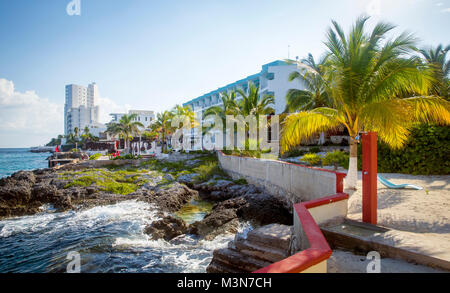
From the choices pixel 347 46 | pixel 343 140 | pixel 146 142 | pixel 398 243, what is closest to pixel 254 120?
pixel 343 140

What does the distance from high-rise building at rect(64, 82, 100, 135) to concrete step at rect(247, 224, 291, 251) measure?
436 feet

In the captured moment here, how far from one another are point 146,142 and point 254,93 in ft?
167

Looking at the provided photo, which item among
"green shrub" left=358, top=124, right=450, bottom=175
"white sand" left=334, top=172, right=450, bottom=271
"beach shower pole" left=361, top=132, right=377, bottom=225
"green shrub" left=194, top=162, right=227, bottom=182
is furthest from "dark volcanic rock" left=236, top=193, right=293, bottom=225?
"green shrub" left=194, top=162, right=227, bottom=182

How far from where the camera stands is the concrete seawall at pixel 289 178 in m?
8.54

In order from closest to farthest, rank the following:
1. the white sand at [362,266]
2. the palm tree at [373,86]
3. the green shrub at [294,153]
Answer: the white sand at [362,266] → the palm tree at [373,86] → the green shrub at [294,153]

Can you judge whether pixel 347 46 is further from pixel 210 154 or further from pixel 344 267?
pixel 210 154

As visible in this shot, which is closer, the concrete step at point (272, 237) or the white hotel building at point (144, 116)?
the concrete step at point (272, 237)

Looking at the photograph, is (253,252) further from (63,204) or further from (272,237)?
(63,204)

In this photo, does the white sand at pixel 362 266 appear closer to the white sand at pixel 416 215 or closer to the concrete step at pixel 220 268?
the white sand at pixel 416 215

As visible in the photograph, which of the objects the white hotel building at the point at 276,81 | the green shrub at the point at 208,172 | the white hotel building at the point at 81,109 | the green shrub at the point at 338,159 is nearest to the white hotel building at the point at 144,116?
the white hotel building at the point at 81,109

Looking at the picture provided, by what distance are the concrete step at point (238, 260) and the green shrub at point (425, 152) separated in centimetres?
1076

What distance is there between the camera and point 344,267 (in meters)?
4.62

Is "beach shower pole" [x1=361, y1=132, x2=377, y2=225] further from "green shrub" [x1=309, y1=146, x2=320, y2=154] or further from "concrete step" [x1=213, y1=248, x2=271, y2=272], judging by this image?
"green shrub" [x1=309, y1=146, x2=320, y2=154]

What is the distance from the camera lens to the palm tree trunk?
8875mm
